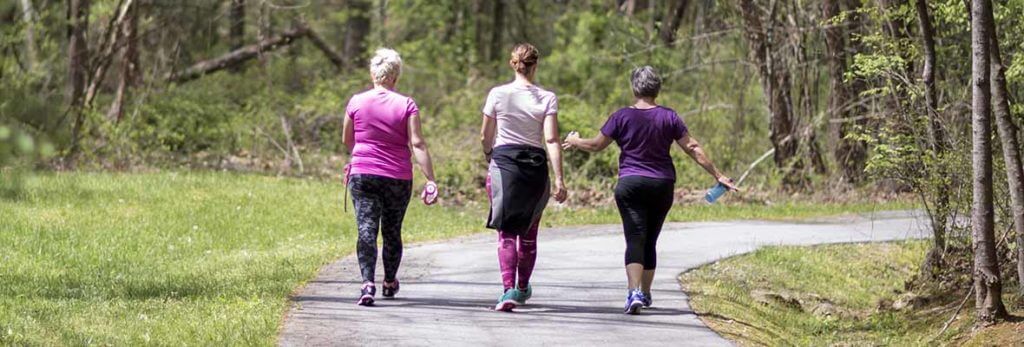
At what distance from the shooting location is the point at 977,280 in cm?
1037

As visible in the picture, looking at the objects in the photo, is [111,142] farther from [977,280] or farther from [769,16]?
[977,280]

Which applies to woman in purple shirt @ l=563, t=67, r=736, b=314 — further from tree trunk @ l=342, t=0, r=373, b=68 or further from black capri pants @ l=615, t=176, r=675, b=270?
tree trunk @ l=342, t=0, r=373, b=68

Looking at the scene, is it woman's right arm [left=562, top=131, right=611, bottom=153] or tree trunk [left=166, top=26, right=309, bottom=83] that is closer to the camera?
woman's right arm [left=562, top=131, right=611, bottom=153]

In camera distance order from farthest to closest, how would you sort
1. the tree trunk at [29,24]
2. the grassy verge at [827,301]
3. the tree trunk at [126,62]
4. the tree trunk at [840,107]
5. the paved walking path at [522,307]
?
1. the tree trunk at [126,62]
2. the tree trunk at [840,107]
3. the grassy verge at [827,301]
4. the paved walking path at [522,307]
5. the tree trunk at [29,24]

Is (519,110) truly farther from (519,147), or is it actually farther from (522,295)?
(522,295)

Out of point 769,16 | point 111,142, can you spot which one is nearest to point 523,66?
point 769,16

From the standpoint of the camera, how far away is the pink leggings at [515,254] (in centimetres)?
940

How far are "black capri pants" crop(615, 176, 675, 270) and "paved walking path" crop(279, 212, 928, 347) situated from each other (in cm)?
48

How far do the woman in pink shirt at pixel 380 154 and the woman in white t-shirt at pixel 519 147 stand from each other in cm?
44

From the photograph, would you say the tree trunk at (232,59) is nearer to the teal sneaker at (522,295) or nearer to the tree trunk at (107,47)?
the tree trunk at (107,47)

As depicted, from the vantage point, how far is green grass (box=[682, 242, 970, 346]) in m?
10.5

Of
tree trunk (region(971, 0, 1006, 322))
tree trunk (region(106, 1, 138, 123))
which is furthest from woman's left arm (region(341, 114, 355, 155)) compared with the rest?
tree trunk (region(106, 1, 138, 123))

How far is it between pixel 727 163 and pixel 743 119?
783mm

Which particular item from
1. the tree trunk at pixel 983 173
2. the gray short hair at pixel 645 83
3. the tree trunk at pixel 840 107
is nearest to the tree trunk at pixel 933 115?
the tree trunk at pixel 983 173
